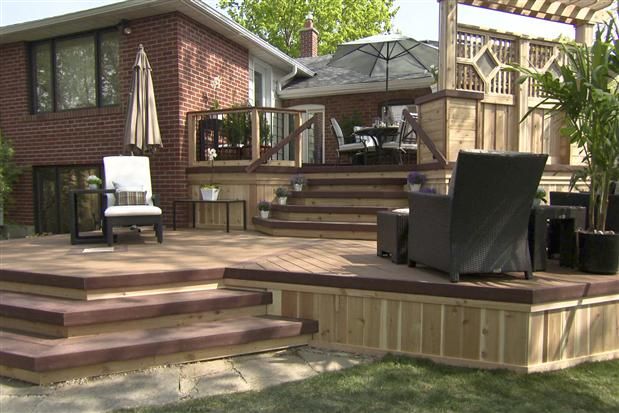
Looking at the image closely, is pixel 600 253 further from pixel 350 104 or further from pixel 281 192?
pixel 350 104

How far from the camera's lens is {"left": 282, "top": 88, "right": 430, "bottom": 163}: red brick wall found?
10.9 meters

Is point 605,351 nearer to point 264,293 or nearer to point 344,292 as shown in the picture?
point 344,292

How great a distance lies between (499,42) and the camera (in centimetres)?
614

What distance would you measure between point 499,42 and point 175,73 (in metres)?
4.86

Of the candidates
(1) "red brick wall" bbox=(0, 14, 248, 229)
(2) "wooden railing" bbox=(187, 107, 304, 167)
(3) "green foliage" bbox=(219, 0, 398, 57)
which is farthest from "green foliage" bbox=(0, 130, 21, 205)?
(3) "green foliage" bbox=(219, 0, 398, 57)

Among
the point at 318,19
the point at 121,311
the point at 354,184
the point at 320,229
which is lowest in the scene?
the point at 121,311

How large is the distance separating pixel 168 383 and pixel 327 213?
12.2 ft

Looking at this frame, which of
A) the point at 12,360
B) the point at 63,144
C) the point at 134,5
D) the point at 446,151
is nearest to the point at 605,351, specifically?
the point at 446,151

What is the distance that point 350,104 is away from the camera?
1139cm

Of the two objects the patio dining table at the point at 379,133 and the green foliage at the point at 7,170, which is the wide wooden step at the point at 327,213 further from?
the green foliage at the point at 7,170

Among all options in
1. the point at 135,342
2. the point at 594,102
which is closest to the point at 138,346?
the point at 135,342

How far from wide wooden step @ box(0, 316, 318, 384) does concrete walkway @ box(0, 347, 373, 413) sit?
56mm

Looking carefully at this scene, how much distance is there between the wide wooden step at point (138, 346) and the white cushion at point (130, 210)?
7.06 ft

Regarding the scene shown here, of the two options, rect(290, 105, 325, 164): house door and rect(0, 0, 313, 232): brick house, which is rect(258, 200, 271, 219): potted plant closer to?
rect(0, 0, 313, 232): brick house
